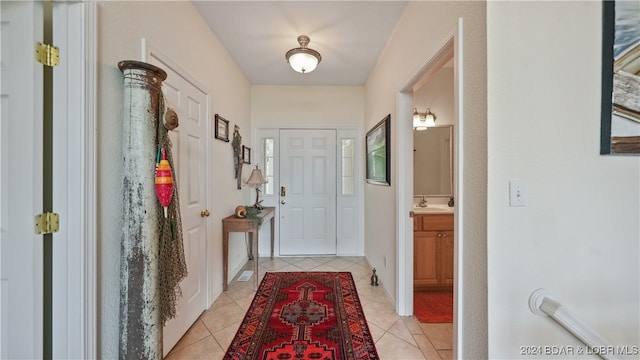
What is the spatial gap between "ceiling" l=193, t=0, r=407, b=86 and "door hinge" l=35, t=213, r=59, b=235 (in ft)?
6.05

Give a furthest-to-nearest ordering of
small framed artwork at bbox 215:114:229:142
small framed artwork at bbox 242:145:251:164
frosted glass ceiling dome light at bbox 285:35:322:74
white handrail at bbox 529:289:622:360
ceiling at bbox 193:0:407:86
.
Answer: small framed artwork at bbox 242:145:251:164
small framed artwork at bbox 215:114:229:142
frosted glass ceiling dome light at bbox 285:35:322:74
ceiling at bbox 193:0:407:86
white handrail at bbox 529:289:622:360

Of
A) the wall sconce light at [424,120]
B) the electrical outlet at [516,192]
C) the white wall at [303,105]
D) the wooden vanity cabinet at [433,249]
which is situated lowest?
the wooden vanity cabinet at [433,249]

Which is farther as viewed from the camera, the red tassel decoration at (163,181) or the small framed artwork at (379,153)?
the small framed artwork at (379,153)

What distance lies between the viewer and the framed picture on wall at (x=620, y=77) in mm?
1117

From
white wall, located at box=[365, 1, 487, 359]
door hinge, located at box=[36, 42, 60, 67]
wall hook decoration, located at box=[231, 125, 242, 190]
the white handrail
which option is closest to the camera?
the white handrail

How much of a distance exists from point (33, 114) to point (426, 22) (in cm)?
214

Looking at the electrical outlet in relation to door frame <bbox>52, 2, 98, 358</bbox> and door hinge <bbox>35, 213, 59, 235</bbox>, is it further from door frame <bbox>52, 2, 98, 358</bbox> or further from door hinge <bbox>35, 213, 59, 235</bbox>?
door hinge <bbox>35, 213, 59, 235</bbox>

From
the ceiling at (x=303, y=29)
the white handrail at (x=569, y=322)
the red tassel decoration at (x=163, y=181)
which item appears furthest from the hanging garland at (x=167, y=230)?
the white handrail at (x=569, y=322)

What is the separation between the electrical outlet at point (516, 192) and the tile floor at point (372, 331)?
4.08 feet

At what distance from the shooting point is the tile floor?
1.74m

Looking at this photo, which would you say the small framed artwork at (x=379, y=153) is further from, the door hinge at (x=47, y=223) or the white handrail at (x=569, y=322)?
the door hinge at (x=47, y=223)

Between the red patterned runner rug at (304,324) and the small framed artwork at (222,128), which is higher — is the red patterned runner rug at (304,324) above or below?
below

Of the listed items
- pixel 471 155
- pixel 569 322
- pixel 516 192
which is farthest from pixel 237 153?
pixel 569 322

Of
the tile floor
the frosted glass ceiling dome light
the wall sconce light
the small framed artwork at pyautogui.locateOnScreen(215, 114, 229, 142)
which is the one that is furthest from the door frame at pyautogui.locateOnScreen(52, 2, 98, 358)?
the wall sconce light
